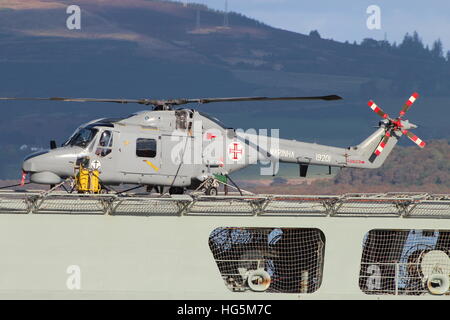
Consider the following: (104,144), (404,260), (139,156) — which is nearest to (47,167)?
(104,144)

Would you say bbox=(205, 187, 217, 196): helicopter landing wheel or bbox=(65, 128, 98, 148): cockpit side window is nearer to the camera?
bbox=(65, 128, 98, 148): cockpit side window

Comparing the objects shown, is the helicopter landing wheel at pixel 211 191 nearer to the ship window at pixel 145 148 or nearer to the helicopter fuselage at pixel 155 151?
the helicopter fuselage at pixel 155 151

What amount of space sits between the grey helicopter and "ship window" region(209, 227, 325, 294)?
3472mm

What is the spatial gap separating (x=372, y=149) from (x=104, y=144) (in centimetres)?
941

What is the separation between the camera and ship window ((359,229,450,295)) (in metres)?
25.1

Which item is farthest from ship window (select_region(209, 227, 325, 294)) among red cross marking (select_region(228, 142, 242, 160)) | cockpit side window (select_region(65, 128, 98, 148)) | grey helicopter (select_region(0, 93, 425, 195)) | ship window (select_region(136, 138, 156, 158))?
cockpit side window (select_region(65, 128, 98, 148))

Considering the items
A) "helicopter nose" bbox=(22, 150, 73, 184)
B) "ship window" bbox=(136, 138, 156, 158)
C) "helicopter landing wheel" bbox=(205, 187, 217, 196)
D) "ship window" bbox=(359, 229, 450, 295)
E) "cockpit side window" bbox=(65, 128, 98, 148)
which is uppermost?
"cockpit side window" bbox=(65, 128, 98, 148)

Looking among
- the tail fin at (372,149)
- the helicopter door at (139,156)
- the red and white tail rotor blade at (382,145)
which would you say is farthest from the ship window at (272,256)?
the red and white tail rotor blade at (382,145)

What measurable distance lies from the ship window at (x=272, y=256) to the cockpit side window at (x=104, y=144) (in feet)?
15.0

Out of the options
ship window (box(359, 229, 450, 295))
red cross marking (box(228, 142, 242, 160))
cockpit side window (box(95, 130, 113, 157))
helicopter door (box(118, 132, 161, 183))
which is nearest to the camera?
ship window (box(359, 229, 450, 295))

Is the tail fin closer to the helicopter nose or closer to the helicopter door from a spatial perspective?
the helicopter door

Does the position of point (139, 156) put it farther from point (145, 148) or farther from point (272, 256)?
point (272, 256)

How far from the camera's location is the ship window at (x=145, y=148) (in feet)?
92.3
